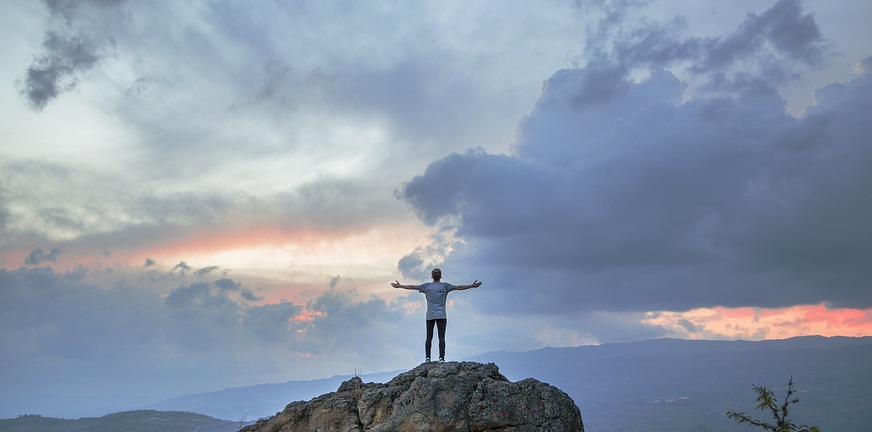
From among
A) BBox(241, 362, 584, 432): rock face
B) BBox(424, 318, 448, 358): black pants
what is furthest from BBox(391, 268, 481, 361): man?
BBox(241, 362, 584, 432): rock face

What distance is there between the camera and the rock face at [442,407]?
20734 millimetres

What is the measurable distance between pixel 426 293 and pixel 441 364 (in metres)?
3.94

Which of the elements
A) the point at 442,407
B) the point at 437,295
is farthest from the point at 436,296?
the point at 442,407

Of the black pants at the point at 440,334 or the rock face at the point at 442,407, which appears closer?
the rock face at the point at 442,407

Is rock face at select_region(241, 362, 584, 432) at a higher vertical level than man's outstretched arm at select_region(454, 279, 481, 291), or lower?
lower

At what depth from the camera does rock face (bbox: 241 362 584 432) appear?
68.0 feet

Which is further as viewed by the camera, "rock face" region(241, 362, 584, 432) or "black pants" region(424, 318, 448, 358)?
"black pants" region(424, 318, 448, 358)

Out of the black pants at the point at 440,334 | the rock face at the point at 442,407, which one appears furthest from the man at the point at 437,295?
the rock face at the point at 442,407

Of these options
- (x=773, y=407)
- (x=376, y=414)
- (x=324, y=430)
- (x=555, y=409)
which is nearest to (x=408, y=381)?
(x=376, y=414)

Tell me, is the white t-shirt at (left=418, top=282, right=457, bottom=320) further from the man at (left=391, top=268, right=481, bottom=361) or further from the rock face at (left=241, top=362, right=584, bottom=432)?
the rock face at (left=241, top=362, right=584, bottom=432)

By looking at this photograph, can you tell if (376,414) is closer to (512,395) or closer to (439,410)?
(439,410)

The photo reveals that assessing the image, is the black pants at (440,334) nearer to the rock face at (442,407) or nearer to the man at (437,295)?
the man at (437,295)

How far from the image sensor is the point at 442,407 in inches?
821

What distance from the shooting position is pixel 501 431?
20.8m
